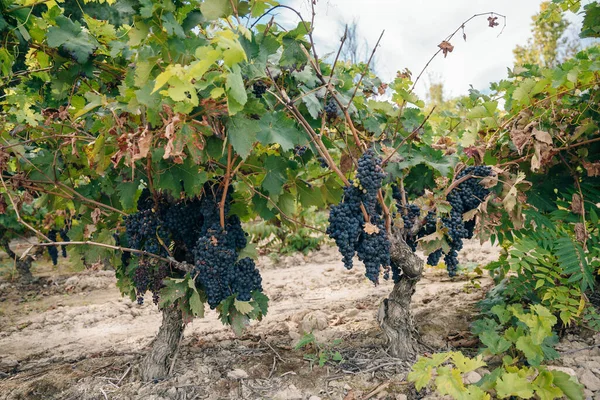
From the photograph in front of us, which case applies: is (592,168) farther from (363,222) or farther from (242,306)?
(242,306)

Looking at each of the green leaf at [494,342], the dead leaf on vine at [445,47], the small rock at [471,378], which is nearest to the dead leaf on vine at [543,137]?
the dead leaf on vine at [445,47]

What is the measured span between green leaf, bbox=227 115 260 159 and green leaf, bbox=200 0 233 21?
0.45m

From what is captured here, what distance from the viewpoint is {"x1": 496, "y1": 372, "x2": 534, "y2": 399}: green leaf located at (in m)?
2.13

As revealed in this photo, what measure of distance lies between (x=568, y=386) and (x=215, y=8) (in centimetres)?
244

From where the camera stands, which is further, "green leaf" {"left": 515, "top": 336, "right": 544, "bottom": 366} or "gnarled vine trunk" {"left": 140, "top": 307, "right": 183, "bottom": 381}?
"gnarled vine trunk" {"left": 140, "top": 307, "right": 183, "bottom": 381}

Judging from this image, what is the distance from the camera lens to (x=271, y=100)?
7.86 feet

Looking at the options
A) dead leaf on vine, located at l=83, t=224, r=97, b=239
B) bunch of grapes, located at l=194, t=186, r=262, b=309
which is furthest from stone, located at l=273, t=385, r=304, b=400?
dead leaf on vine, located at l=83, t=224, r=97, b=239

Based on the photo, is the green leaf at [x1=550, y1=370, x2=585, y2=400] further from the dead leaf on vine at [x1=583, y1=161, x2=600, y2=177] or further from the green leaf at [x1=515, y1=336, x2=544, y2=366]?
the dead leaf on vine at [x1=583, y1=161, x2=600, y2=177]

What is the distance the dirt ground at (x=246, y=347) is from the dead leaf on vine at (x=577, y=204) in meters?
1.10

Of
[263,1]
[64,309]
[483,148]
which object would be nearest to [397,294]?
[483,148]

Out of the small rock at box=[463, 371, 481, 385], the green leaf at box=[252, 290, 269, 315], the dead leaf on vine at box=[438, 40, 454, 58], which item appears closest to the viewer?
the dead leaf on vine at box=[438, 40, 454, 58]

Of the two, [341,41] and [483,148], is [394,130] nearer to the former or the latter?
[483,148]

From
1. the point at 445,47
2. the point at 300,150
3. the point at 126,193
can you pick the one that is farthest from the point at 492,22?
the point at 126,193

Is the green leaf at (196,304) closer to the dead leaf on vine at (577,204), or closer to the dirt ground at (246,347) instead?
the dirt ground at (246,347)
